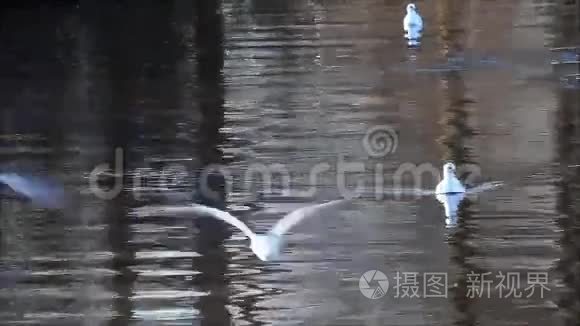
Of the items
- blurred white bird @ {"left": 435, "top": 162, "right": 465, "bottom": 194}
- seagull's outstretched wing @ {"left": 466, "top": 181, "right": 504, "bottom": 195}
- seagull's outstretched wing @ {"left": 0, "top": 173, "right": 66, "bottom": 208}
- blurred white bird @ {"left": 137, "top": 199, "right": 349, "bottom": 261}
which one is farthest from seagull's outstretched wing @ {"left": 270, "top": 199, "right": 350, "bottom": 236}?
seagull's outstretched wing @ {"left": 0, "top": 173, "right": 66, "bottom": 208}

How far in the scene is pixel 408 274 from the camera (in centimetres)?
292

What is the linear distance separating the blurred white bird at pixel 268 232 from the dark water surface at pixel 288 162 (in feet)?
0.13

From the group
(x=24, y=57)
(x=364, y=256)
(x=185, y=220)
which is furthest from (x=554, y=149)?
(x=24, y=57)

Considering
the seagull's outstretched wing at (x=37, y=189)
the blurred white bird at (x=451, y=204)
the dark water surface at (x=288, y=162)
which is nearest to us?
the dark water surface at (x=288, y=162)

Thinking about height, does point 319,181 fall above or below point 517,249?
above

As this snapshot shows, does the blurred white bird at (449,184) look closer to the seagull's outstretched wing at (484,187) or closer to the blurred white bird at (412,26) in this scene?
the seagull's outstretched wing at (484,187)

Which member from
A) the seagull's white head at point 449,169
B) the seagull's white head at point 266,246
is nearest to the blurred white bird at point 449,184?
the seagull's white head at point 449,169

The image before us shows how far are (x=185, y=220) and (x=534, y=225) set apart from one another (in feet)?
3.96

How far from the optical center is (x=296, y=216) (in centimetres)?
345

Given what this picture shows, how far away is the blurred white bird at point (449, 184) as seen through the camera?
3557mm

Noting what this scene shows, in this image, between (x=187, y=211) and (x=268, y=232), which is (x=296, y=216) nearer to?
(x=268, y=232)

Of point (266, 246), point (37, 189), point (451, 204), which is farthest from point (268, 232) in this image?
point (37, 189)

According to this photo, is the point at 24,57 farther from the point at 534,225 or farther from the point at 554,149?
the point at 534,225

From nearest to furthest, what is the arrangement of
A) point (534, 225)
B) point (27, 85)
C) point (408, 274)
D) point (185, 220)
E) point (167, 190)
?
1. point (408, 274)
2. point (534, 225)
3. point (185, 220)
4. point (167, 190)
5. point (27, 85)
